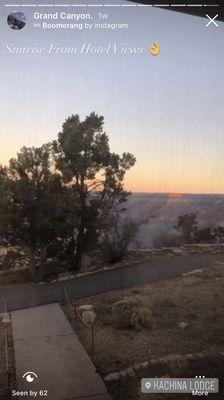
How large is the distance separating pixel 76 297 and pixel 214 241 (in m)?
1.22

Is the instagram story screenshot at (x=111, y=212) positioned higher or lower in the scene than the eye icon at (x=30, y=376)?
higher

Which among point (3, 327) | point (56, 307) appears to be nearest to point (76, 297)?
point (56, 307)

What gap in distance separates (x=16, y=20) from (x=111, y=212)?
5.17 feet

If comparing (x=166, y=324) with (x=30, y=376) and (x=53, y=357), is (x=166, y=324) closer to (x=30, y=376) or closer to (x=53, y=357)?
(x=53, y=357)

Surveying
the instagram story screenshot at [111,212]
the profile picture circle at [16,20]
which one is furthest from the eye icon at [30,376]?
the profile picture circle at [16,20]

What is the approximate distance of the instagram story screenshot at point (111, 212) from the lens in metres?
3.36

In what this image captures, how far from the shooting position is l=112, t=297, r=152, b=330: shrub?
12.2ft

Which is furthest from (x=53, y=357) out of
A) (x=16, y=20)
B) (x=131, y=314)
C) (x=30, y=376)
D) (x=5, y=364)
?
(x=16, y=20)

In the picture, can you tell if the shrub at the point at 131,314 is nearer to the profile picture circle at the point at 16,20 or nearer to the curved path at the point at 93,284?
the curved path at the point at 93,284

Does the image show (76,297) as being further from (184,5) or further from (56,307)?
(184,5)

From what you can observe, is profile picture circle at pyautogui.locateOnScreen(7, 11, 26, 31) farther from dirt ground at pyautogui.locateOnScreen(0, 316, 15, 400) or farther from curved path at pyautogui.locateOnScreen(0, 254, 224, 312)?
dirt ground at pyautogui.locateOnScreen(0, 316, 15, 400)

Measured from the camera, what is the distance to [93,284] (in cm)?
396

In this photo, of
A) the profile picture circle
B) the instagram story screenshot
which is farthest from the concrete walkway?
the profile picture circle

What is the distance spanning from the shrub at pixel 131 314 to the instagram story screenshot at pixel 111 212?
11mm
